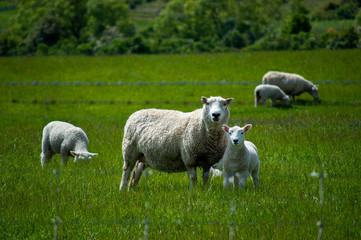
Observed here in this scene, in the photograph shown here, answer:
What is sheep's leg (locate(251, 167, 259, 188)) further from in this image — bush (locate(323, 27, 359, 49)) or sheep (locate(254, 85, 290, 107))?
bush (locate(323, 27, 359, 49))

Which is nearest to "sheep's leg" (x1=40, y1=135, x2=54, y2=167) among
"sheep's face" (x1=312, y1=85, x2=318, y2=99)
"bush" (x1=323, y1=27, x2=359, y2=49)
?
"sheep's face" (x1=312, y1=85, x2=318, y2=99)

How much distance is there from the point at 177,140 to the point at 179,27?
5585 cm

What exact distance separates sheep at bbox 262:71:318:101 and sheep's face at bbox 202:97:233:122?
44.1ft

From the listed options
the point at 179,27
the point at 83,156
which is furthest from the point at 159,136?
the point at 179,27

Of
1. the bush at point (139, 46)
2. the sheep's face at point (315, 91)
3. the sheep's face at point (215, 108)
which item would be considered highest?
the sheep's face at point (215, 108)

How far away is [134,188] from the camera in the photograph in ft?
25.6

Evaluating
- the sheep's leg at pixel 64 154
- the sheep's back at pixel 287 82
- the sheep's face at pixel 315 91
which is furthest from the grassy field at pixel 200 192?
the sheep's back at pixel 287 82

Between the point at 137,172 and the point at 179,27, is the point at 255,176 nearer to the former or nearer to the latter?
the point at 137,172

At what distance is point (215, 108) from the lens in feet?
22.5

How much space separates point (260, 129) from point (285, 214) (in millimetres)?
6538

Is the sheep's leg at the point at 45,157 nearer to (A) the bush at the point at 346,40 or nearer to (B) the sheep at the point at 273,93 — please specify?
(B) the sheep at the point at 273,93

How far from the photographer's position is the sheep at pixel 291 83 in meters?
19.9

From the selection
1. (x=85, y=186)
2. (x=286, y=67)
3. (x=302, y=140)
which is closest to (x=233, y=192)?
(x=85, y=186)

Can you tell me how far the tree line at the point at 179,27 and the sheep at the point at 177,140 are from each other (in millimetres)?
20157
